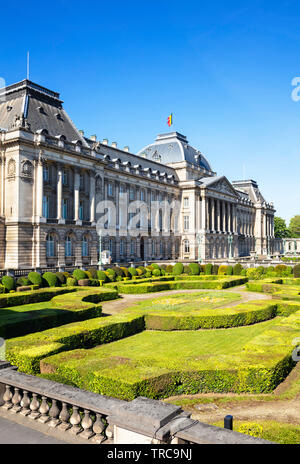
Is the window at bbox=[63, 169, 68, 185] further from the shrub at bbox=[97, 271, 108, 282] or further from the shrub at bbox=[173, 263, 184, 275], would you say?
the shrub at bbox=[173, 263, 184, 275]

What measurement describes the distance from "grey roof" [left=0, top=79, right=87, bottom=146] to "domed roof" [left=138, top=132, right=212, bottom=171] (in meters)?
33.9

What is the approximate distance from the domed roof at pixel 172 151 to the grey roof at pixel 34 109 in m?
33.9

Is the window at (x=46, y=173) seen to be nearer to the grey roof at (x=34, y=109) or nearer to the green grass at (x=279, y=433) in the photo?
the grey roof at (x=34, y=109)

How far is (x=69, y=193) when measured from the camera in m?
50.1

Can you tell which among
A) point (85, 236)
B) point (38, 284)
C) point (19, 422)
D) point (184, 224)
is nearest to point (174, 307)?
point (38, 284)

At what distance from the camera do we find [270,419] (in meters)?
10.1

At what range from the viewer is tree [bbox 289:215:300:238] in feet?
546

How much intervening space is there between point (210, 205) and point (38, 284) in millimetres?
54189

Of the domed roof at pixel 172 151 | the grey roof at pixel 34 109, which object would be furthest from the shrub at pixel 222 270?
the domed roof at pixel 172 151

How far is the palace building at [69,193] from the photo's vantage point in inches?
1719

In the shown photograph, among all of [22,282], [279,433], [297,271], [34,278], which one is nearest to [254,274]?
[297,271]

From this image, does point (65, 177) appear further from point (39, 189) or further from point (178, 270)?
point (178, 270)

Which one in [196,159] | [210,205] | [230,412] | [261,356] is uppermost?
[196,159]

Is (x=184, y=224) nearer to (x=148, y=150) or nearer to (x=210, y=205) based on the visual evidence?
(x=210, y=205)
